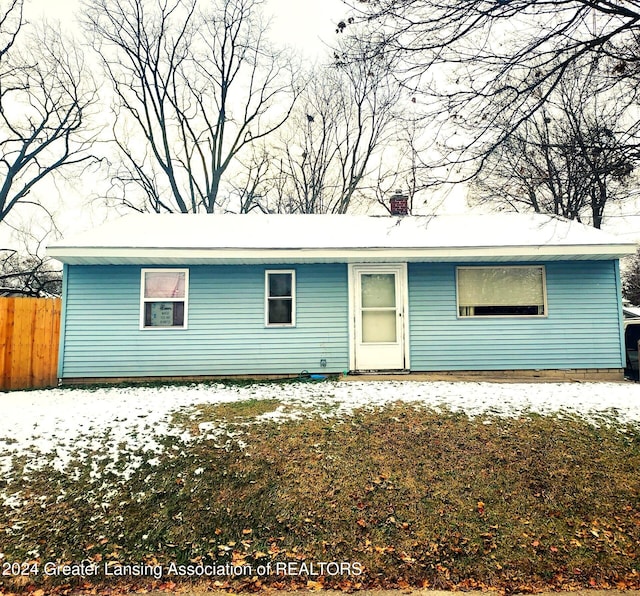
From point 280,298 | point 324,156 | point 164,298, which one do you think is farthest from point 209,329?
point 324,156

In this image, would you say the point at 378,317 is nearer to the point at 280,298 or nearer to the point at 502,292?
the point at 280,298

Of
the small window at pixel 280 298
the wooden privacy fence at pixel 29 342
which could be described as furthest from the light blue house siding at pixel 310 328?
the wooden privacy fence at pixel 29 342

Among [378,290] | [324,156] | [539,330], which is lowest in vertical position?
[539,330]

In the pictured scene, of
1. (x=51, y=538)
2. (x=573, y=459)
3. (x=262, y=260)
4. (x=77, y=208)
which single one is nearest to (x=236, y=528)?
(x=51, y=538)

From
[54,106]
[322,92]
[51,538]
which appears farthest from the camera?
[322,92]

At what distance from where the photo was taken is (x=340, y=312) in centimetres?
873

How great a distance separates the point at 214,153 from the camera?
68.2 ft

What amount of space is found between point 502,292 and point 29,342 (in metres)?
A: 9.95

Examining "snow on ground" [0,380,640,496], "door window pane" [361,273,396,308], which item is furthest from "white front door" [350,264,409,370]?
"snow on ground" [0,380,640,496]

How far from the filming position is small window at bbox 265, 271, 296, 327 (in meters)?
8.73

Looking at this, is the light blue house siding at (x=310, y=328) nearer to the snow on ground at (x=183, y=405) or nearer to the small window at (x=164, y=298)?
the small window at (x=164, y=298)

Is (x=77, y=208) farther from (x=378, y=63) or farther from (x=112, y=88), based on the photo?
(x=378, y=63)

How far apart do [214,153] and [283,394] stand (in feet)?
56.4

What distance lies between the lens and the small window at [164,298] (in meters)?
8.59
